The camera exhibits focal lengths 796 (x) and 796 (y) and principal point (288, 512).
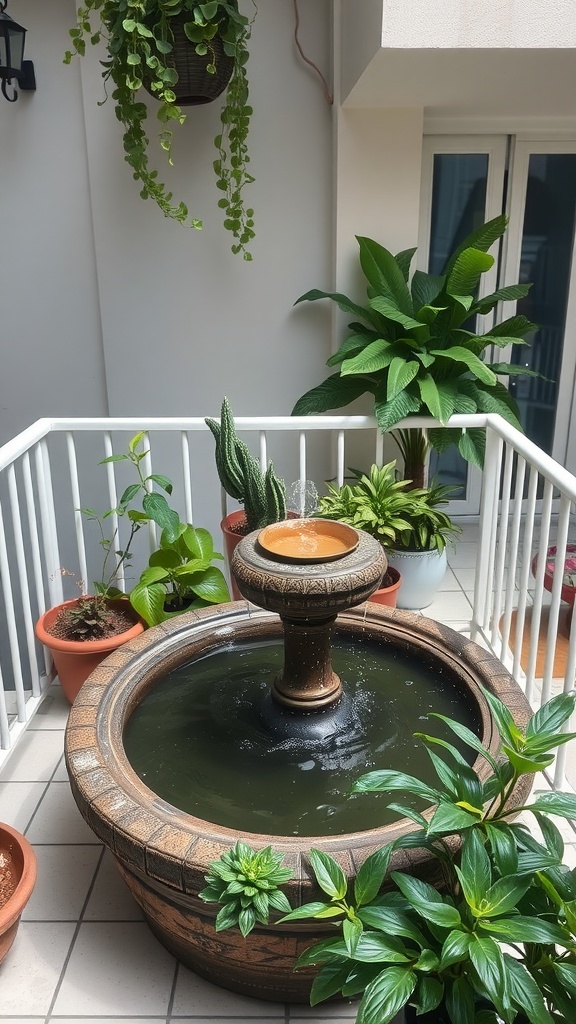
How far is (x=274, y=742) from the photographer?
2.09 metres

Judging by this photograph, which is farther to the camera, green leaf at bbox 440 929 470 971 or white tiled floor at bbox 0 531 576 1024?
white tiled floor at bbox 0 531 576 1024

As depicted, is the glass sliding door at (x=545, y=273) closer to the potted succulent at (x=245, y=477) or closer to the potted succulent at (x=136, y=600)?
the potted succulent at (x=245, y=477)

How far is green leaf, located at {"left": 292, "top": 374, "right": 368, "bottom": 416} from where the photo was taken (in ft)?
12.0

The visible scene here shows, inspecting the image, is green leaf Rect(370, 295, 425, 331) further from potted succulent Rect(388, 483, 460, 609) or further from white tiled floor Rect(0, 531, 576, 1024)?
white tiled floor Rect(0, 531, 576, 1024)

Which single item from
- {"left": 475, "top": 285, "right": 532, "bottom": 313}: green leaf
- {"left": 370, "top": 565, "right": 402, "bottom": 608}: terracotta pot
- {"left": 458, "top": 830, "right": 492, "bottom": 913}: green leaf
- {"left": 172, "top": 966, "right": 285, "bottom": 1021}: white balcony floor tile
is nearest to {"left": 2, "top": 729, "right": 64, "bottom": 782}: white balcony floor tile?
{"left": 172, "top": 966, "right": 285, "bottom": 1021}: white balcony floor tile

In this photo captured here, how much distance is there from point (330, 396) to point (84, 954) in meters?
2.49

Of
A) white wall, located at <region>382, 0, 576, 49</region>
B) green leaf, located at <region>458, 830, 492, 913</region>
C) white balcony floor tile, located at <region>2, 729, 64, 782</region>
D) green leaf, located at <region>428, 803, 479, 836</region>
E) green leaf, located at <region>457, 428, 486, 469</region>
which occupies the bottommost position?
white balcony floor tile, located at <region>2, 729, 64, 782</region>

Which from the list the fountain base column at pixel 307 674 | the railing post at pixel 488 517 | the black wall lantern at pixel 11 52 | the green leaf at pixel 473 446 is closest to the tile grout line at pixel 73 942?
the fountain base column at pixel 307 674

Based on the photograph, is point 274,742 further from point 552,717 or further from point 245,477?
point 245,477

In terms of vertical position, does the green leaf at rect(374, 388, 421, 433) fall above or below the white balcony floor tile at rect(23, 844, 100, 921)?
above

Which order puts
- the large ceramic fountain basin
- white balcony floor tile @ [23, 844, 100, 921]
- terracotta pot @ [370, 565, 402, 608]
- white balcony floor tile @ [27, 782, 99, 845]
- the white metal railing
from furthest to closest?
terracotta pot @ [370, 565, 402, 608]
the white metal railing
white balcony floor tile @ [27, 782, 99, 845]
white balcony floor tile @ [23, 844, 100, 921]
the large ceramic fountain basin

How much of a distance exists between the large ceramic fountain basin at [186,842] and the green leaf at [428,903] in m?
0.16

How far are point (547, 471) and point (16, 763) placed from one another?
1881 mm

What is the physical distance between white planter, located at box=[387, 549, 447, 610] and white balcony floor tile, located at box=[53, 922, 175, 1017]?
1.80m
